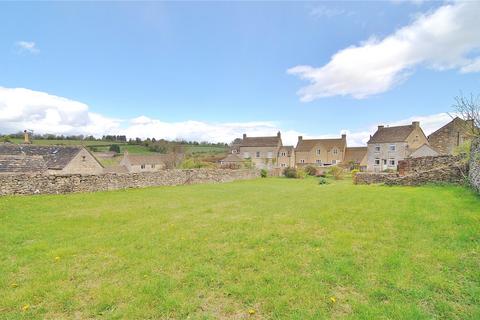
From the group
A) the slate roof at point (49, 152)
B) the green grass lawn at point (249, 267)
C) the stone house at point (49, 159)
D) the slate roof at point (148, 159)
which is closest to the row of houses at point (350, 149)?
the slate roof at point (148, 159)

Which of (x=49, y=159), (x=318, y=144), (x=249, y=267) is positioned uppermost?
(x=318, y=144)

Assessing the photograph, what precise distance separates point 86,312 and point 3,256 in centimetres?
321

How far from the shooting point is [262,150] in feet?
189

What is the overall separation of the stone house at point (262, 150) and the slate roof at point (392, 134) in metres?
17.8

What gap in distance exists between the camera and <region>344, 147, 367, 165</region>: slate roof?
54947 mm

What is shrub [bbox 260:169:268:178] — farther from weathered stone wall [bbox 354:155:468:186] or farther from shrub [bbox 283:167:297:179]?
weathered stone wall [bbox 354:155:468:186]

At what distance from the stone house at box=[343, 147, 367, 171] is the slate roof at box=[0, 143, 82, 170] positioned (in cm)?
4649

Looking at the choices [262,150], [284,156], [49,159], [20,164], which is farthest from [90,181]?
[284,156]

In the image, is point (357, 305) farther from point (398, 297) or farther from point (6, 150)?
point (6, 150)

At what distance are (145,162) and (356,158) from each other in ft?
145

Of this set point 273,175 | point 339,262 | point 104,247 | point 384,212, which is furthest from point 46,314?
point 273,175

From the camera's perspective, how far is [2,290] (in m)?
3.92

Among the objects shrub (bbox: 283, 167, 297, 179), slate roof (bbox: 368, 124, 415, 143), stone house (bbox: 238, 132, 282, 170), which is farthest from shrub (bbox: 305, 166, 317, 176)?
slate roof (bbox: 368, 124, 415, 143)

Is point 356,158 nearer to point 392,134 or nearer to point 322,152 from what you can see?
point 322,152
